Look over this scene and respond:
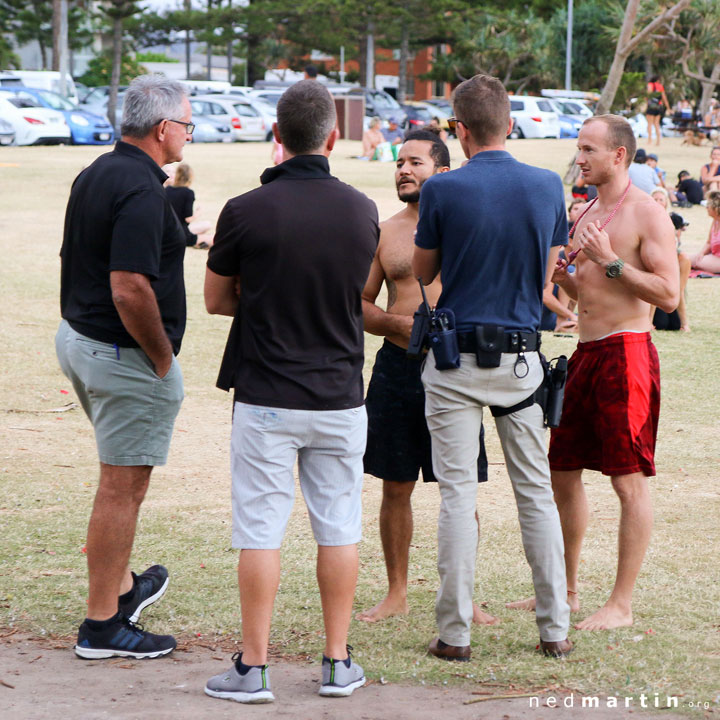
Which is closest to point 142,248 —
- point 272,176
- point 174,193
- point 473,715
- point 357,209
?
point 272,176

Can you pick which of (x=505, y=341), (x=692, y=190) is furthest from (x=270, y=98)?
(x=505, y=341)

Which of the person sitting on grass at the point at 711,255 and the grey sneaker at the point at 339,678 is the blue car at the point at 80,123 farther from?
the grey sneaker at the point at 339,678

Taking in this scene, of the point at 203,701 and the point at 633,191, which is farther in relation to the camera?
the point at 633,191

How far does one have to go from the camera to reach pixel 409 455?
14.6 ft

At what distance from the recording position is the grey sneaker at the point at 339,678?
366cm

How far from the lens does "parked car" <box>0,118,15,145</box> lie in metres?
30.0

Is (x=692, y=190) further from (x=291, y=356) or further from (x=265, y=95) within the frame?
(x=265, y=95)

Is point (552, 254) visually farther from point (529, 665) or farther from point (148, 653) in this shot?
point (148, 653)

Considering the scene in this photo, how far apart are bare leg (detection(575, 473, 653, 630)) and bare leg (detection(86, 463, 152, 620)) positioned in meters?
1.76

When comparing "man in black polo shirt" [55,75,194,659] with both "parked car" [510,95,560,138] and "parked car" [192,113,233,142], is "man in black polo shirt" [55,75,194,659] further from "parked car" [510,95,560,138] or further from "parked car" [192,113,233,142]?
"parked car" [510,95,560,138]

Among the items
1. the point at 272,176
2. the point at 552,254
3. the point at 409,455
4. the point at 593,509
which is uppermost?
the point at 272,176

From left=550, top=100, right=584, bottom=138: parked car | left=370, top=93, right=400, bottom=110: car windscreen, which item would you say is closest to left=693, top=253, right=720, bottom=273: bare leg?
left=550, top=100, right=584, bottom=138: parked car

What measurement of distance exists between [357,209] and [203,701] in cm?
165

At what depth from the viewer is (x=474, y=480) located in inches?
158
